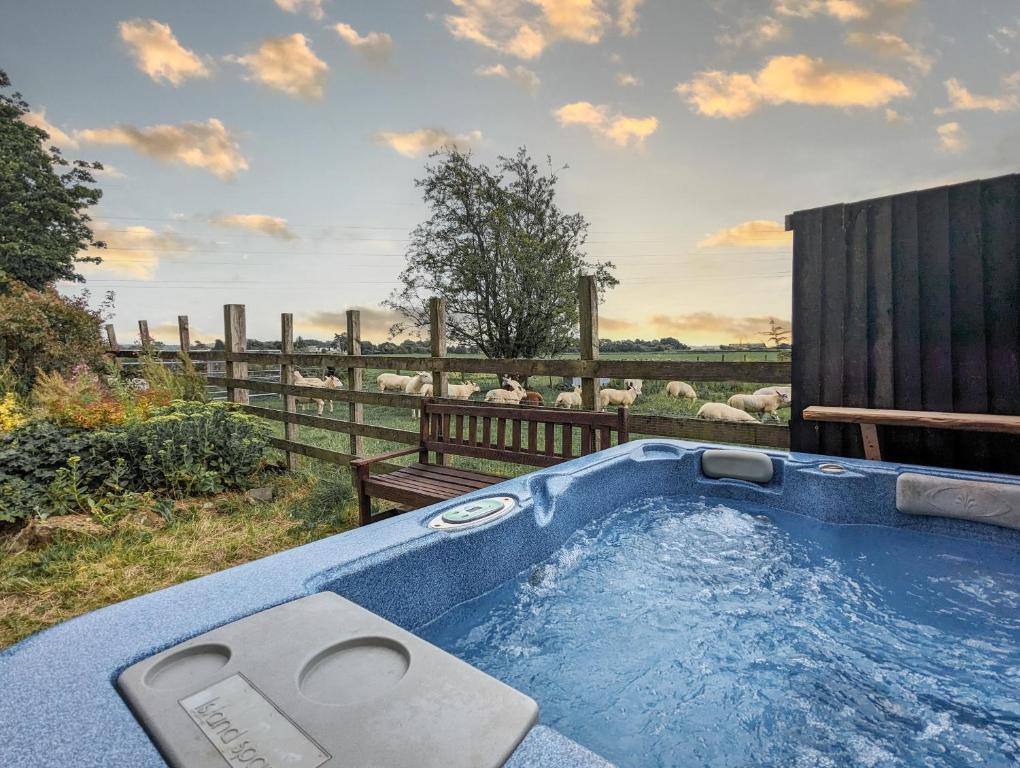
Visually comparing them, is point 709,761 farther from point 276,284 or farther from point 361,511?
point 276,284

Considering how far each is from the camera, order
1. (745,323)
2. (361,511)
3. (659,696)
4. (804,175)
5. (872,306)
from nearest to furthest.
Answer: (659,696) < (872,306) < (361,511) < (804,175) < (745,323)

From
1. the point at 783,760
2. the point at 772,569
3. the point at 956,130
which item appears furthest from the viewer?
the point at 956,130

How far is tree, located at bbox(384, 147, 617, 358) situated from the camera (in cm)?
1085

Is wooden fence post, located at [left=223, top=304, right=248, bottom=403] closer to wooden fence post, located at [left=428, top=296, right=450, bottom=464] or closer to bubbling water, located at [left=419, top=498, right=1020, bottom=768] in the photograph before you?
wooden fence post, located at [left=428, top=296, right=450, bottom=464]

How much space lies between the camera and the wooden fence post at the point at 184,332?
698cm

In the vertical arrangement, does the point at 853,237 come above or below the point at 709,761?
above

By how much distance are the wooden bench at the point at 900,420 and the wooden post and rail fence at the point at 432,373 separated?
35 centimetres

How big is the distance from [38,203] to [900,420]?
20141mm

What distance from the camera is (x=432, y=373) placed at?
4070 mm

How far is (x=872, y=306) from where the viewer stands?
8.63ft

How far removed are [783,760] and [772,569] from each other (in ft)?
3.23

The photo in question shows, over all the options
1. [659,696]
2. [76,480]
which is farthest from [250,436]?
[659,696]

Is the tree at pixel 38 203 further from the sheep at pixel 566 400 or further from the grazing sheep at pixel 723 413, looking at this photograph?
the grazing sheep at pixel 723 413

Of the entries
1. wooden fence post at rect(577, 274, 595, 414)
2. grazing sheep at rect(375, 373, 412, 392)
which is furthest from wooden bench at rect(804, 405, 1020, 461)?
grazing sheep at rect(375, 373, 412, 392)
